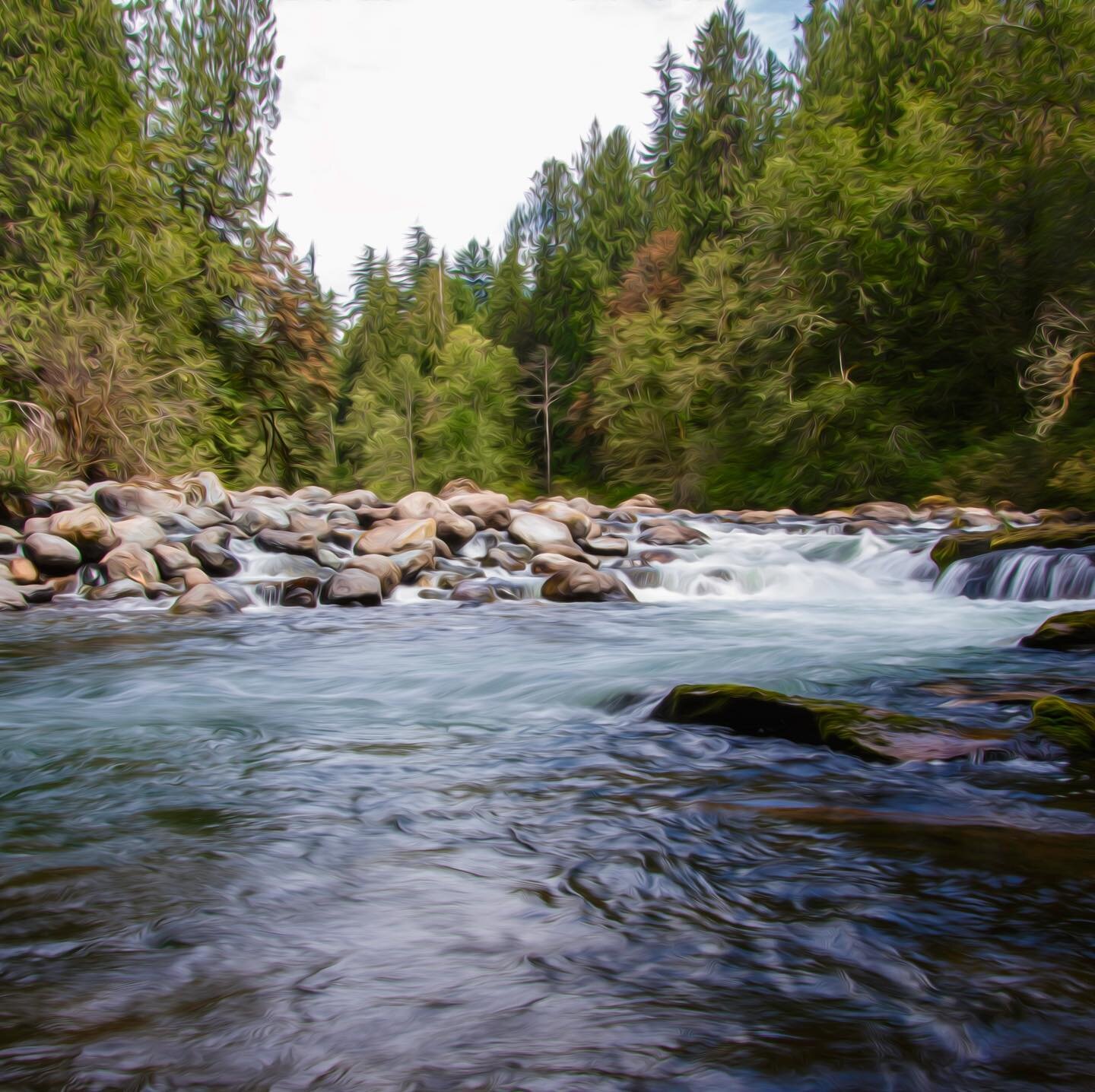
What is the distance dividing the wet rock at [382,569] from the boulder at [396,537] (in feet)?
2.01

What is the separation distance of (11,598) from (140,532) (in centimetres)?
171

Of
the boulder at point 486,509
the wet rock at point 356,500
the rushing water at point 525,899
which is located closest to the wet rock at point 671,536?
the boulder at point 486,509

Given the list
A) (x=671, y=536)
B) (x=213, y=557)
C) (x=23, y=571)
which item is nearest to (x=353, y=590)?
(x=213, y=557)

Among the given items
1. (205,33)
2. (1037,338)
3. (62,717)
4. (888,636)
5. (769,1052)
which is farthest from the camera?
(205,33)

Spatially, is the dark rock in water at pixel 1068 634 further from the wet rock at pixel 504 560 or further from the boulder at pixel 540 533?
the boulder at pixel 540 533

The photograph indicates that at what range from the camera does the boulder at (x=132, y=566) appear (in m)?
9.36

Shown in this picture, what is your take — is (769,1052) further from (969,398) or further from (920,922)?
(969,398)

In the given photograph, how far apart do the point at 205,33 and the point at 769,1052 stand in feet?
73.0

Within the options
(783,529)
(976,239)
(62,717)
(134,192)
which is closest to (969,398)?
(976,239)

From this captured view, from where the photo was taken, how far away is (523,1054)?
70.0 inches

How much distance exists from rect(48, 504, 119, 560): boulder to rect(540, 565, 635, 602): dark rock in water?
4187mm

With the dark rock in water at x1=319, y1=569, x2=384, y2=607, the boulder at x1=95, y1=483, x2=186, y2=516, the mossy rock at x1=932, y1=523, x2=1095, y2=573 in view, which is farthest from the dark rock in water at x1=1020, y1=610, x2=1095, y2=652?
the boulder at x1=95, y1=483, x2=186, y2=516

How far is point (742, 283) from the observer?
27.5 metres

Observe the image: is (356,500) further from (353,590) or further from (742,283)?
(742,283)
